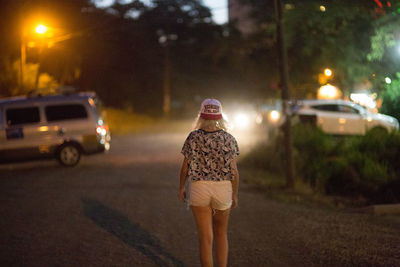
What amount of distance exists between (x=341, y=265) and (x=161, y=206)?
420 cm

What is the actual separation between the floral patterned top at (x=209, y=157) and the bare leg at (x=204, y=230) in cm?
33

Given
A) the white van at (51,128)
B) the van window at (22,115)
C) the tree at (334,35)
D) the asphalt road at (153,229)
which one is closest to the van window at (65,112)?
the white van at (51,128)

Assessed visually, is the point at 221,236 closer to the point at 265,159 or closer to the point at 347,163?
the point at 347,163

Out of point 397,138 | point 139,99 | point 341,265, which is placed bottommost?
point 341,265

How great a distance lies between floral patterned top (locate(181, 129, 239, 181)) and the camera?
456 centimetres

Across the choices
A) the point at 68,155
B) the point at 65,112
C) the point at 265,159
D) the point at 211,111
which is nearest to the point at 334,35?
the point at 265,159

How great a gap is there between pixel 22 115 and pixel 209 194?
1083 cm

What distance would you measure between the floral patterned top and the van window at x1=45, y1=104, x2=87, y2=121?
10.4 meters

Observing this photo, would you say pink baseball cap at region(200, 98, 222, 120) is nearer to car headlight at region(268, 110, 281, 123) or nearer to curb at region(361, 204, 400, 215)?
curb at region(361, 204, 400, 215)

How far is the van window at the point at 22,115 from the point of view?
45.1 feet

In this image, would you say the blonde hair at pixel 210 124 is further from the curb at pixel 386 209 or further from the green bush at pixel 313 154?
the green bush at pixel 313 154

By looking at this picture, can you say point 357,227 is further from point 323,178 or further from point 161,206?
point 323,178

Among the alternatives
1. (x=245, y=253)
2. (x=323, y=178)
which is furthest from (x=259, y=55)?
(x=245, y=253)

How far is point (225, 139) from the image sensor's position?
15.1 ft
